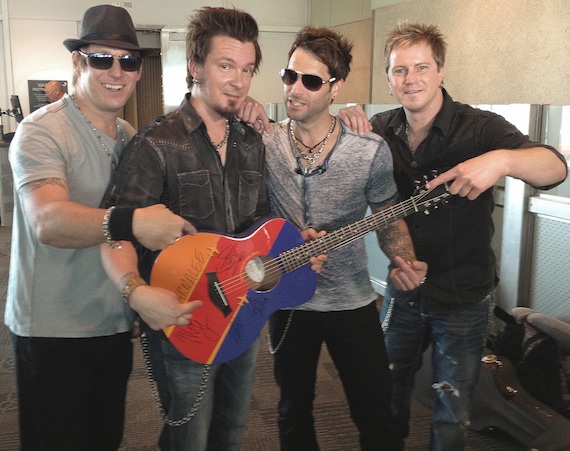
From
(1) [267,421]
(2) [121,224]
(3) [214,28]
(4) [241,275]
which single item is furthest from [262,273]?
(1) [267,421]

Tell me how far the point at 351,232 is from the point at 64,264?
921mm

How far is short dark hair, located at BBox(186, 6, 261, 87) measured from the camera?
181 cm

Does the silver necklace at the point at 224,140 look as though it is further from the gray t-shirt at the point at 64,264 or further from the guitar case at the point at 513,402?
the guitar case at the point at 513,402

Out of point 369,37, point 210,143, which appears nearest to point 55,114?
point 210,143

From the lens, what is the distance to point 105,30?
71.3 inches

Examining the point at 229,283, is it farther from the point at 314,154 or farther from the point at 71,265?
the point at 314,154

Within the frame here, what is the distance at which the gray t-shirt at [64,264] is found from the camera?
1713 millimetres

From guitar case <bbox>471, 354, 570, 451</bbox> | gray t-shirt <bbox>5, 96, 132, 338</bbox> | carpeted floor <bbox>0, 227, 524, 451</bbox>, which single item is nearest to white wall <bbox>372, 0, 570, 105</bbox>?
guitar case <bbox>471, 354, 570, 451</bbox>

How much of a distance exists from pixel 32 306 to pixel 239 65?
96cm

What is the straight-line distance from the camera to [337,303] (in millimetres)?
2076

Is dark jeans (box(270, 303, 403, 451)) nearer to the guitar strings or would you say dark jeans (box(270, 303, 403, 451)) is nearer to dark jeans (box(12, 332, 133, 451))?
the guitar strings

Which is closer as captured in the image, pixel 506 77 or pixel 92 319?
pixel 92 319

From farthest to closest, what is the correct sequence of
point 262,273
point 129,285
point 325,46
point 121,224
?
point 325,46
point 262,273
point 129,285
point 121,224

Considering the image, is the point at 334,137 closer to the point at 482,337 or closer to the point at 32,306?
the point at 482,337
